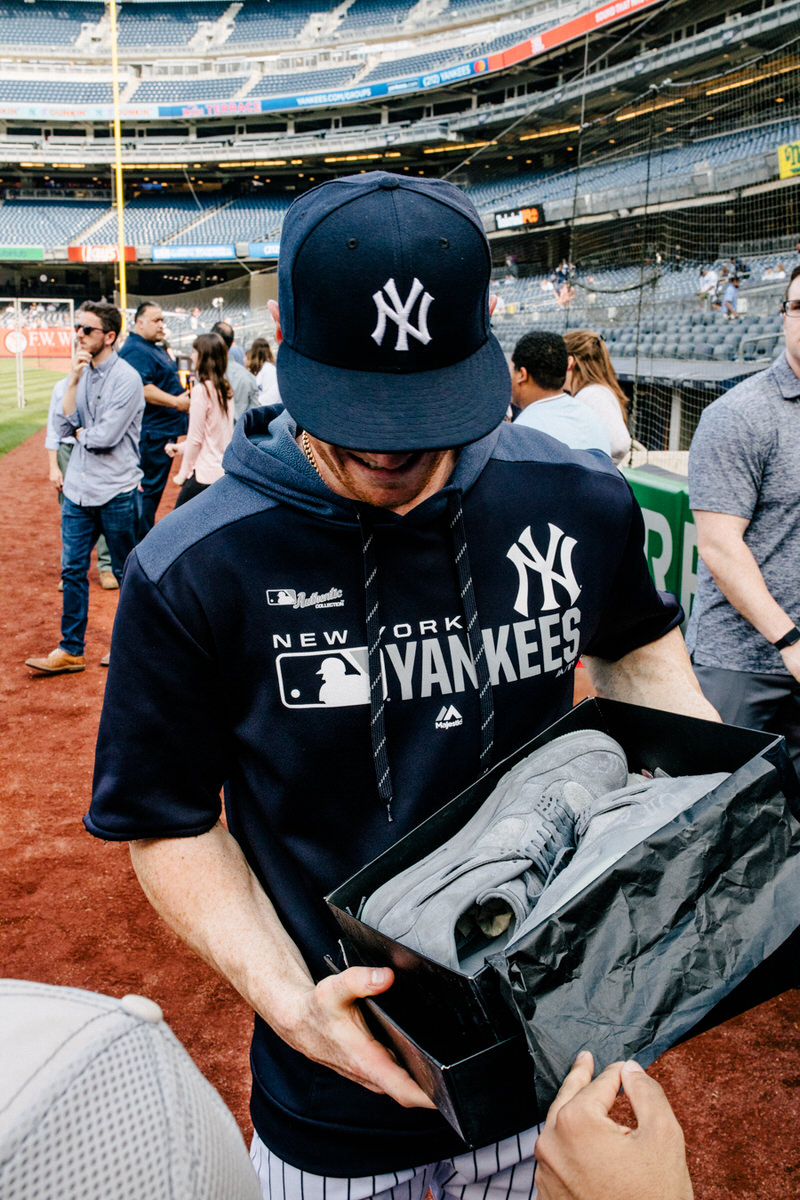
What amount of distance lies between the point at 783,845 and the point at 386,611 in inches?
23.5

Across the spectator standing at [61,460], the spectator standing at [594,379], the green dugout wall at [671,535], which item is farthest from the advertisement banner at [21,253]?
the green dugout wall at [671,535]

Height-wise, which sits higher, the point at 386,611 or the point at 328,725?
the point at 386,611

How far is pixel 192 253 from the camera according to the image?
42062 mm

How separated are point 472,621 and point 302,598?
254 mm

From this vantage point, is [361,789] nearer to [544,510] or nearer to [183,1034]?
[544,510]

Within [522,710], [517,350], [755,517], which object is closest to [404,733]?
[522,710]

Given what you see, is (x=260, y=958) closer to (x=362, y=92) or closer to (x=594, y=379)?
(x=594, y=379)

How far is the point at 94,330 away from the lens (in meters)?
5.96

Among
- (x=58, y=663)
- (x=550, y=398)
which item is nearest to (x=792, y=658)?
(x=550, y=398)

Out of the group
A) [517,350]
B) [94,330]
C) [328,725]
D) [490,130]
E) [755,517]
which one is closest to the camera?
[328,725]

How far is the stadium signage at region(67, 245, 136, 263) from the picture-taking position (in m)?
42.6

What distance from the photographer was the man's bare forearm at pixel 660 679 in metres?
1.53

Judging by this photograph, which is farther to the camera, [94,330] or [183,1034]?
[94,330]

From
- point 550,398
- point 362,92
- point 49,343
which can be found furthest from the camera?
point 362,92
